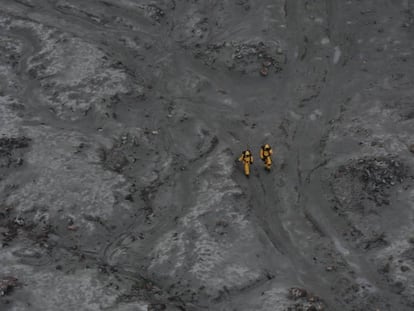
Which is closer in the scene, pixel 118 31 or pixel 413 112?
pixel 413 112

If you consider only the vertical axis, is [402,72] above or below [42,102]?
above

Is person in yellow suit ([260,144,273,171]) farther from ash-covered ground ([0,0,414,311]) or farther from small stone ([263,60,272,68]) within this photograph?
small stone ([263,60,272,68])

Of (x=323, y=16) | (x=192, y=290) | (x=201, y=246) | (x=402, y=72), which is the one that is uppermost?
(x=323, y=16)

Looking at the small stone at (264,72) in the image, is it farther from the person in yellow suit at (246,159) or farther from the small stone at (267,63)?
the person in yellow suit at (246,159)

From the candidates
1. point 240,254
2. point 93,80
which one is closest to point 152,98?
point 93,80

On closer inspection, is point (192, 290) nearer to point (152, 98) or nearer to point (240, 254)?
point (240, 254)

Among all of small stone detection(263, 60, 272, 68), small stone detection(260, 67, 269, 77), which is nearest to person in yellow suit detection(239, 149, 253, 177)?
small stone detection(260, 67, 269, 77)

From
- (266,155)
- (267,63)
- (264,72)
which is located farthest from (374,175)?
(267,63)
